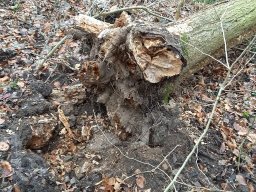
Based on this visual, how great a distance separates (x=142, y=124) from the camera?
3410mm

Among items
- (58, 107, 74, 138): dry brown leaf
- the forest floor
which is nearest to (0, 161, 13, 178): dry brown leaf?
the forest floor

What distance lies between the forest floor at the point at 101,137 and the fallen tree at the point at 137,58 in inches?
6.9

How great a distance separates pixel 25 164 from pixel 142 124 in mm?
1245

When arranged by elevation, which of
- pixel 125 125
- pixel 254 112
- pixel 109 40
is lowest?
pixel 254 112

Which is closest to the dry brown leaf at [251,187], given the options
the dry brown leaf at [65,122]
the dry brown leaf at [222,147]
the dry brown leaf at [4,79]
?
the dry brown leaf at [222,147]

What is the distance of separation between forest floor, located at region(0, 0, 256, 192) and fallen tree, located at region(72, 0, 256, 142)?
0.17m

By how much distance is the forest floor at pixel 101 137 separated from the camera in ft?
9.97

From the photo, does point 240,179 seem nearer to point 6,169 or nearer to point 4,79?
point 6,169

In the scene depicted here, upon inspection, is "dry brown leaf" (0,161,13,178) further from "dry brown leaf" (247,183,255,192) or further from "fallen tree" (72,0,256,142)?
"dry brown leaf" (247,183,255,192)

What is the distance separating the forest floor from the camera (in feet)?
9.97

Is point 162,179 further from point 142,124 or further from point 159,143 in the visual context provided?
point 142,124

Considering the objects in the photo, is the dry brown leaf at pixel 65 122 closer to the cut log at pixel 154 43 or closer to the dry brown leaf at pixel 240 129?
the cut log at pixel 154 43

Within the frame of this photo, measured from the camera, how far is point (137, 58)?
295cm

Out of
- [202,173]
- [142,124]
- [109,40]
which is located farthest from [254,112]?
[109,40]
